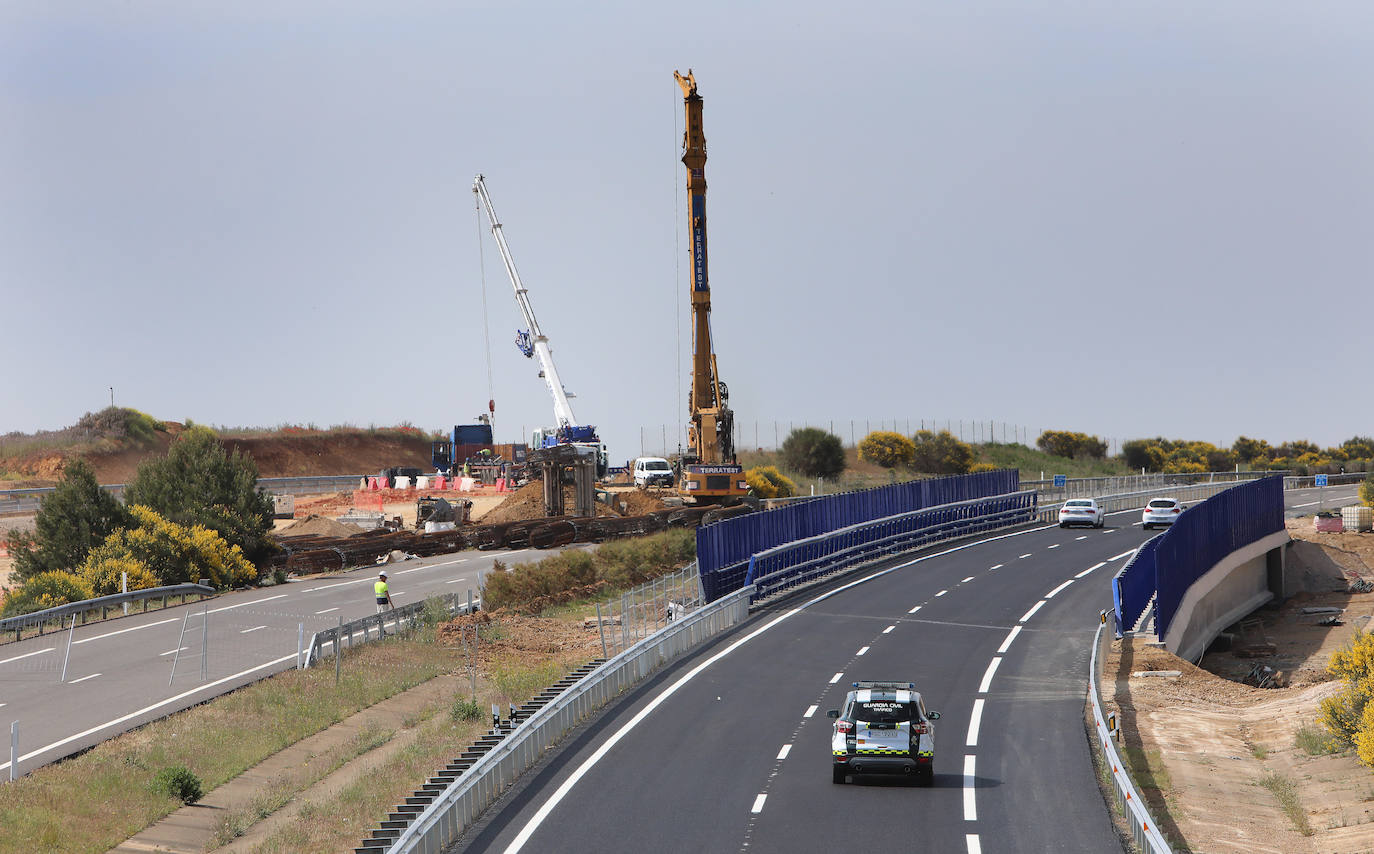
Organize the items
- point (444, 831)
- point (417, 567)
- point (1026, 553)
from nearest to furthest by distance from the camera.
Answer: point (444, 831), point (1026, 553), point (417, 567)

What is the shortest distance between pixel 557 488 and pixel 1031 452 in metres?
88.8

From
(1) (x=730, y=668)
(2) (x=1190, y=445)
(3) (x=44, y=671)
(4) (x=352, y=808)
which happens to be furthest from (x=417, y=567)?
(2) (x=1190, y=445)

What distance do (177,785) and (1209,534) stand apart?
1447 inches

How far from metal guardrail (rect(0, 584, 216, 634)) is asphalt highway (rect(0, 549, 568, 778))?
0.67m

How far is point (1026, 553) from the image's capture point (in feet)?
176

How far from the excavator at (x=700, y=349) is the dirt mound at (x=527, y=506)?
6417 millimetres

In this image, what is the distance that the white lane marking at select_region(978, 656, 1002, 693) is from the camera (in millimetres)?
29222

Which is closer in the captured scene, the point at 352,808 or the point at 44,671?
the point at 352,808

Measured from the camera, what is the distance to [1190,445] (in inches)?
5984

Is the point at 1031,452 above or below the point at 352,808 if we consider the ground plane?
above

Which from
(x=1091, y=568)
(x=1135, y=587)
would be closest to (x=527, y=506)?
(x=1091, y=568)

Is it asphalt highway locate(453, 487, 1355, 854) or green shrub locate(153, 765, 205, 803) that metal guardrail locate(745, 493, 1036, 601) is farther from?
green shrub locate(153, 765, 205, 803)

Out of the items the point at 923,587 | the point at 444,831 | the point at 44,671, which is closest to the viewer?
the point at 444,831

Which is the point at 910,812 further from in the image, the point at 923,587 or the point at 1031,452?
the point at 1031,452
